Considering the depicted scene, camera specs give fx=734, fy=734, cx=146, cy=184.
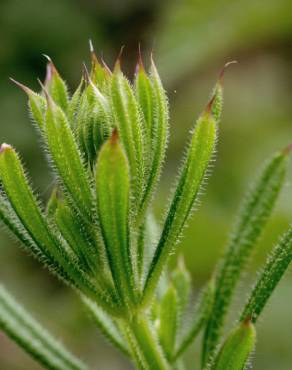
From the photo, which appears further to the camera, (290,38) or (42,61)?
(42,61)

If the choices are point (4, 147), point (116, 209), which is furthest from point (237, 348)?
point (4, 147)

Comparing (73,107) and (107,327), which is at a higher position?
(73,107)

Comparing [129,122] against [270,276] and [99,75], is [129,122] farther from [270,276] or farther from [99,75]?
[270,276]

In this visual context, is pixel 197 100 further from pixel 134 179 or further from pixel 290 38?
pixel 134 179

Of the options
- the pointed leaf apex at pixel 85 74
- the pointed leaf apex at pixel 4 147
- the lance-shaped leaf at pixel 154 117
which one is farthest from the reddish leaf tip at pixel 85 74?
the pointed leaf apex at pixel 4 147

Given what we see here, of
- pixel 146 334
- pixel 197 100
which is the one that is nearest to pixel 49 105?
pixel 146 334

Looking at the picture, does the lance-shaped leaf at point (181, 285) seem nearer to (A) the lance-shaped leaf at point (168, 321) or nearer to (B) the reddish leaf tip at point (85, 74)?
(A) the lance-shaped leaf at point (168, 321)
